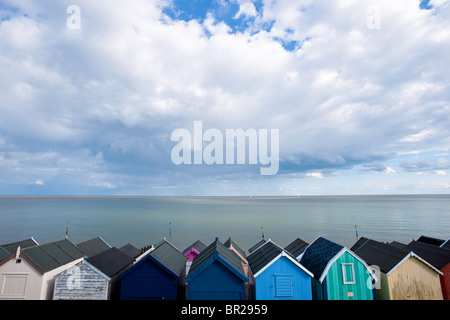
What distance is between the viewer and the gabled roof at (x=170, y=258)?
19733mm

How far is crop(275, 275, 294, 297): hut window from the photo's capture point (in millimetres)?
17250

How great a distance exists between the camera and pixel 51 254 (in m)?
20.7

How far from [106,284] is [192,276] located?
7.06 metres

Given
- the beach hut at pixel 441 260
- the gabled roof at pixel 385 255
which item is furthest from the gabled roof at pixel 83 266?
the beach hut at pixel 441 260

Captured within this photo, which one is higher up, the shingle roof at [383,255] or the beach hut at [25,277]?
the shingle roof at [383,255]

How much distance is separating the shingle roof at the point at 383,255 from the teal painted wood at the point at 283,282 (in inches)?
269

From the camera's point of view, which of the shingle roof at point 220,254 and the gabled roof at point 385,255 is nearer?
the shingle roof at point 220,254

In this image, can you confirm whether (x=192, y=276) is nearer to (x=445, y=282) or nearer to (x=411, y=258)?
(x=411, y=258)

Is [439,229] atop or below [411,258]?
atop

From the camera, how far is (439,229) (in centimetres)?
6962

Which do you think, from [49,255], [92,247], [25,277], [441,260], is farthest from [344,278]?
[92,247]

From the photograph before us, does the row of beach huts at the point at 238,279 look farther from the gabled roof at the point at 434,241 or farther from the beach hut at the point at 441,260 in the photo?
the gabled roof at the point at 434,241
